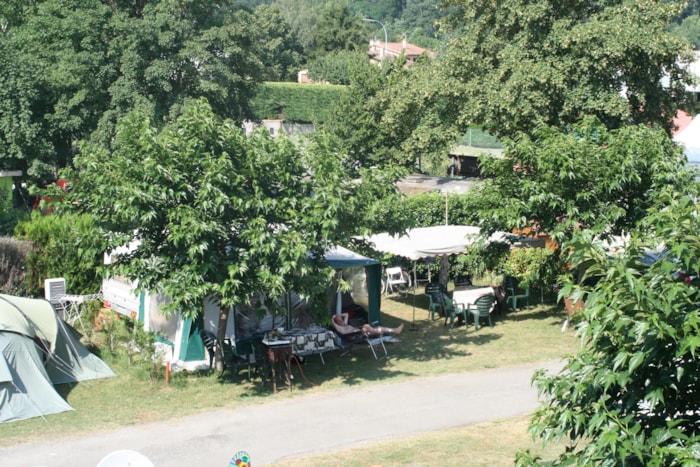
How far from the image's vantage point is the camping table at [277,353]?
41.1 feet

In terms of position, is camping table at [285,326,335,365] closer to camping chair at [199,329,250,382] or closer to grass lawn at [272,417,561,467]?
camping chair at [199,329,250,382]

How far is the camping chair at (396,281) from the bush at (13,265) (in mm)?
8378

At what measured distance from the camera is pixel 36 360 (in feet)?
38.4

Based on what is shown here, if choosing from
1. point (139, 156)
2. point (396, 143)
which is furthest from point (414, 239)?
point (396, 143)

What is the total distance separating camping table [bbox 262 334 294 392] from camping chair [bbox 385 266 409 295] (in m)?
7.54

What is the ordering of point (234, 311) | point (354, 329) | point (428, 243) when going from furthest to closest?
point (428, 243)
point (354, 329)
point (234, 311)

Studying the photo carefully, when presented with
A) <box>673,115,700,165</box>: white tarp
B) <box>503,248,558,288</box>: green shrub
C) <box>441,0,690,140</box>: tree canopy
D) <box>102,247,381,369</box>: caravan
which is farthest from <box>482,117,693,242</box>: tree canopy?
<box>673,115,700,165</box>: white tarp

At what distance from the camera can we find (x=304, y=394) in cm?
1247

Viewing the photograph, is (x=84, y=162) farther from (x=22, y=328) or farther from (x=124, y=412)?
(x=124, y=412)

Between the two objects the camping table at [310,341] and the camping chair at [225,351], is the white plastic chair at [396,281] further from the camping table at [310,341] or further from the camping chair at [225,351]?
the camping chair at [225,351]

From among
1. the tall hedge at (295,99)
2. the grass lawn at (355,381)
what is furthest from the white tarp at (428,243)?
the tall hedge at (295,99)

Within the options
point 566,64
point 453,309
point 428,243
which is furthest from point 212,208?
point 566,64

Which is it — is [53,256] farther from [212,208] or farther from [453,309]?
[453,309]

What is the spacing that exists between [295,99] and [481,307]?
4354cm
